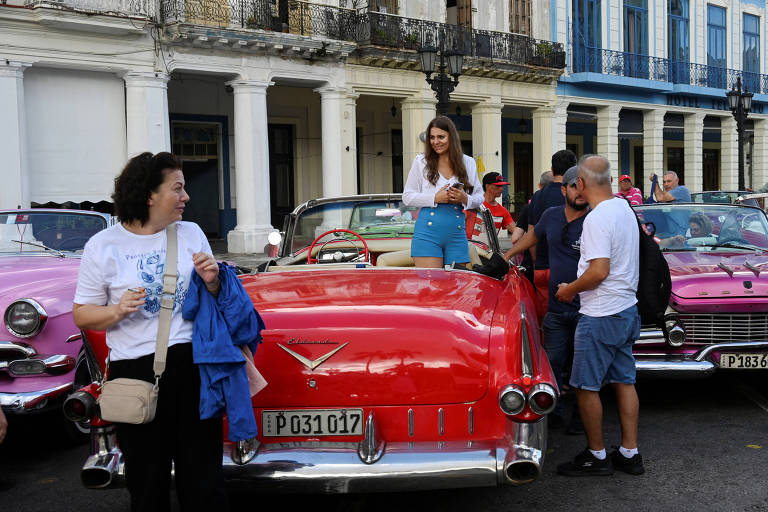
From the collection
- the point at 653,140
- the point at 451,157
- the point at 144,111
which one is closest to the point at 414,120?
the point at 144,111

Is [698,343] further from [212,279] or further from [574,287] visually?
[212,279]

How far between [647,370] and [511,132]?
25837mm

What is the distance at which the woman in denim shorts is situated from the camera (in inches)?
215

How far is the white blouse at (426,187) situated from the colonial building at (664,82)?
23.7m

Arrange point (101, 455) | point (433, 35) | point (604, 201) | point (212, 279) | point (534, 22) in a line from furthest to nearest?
point (534, 22) < point (433, 35) < point (604, 201) < point (101, 455) < point (212, 279)

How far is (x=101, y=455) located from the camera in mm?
3586

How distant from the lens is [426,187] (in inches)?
225

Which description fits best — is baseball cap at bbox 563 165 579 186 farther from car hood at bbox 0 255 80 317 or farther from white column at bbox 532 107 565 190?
white column at bbox 532 107 565 190

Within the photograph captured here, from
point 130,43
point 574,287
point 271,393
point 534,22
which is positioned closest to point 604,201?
point 574,287

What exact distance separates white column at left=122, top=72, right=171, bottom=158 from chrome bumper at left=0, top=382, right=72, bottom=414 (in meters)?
14.5

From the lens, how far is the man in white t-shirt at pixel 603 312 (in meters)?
4.54

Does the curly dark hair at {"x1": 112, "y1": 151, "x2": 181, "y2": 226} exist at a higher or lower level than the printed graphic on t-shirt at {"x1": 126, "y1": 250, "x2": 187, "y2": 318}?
higher

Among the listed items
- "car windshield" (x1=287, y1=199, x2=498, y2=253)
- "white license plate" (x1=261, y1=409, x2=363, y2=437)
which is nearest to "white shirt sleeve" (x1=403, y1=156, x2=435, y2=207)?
"car windshield" (x1=287, y1=199, x2=498, y2=253)

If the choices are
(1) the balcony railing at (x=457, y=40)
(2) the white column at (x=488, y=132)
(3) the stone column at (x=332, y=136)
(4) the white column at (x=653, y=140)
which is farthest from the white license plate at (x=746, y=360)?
(4) the white column at (x=653, y=140)
